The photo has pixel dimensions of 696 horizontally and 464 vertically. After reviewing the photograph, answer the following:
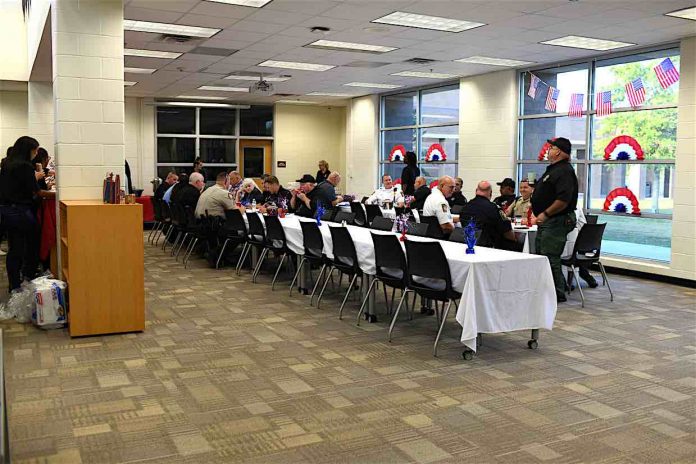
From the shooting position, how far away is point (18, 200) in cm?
641

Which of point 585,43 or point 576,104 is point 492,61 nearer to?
point 576,104

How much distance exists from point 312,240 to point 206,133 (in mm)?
11340

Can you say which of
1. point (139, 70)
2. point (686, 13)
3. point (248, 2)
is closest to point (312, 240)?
point (248, 2)

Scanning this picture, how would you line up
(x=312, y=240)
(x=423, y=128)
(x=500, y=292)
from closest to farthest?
(x=500, y=292), (x=312, y=240), (x=423, y=128)

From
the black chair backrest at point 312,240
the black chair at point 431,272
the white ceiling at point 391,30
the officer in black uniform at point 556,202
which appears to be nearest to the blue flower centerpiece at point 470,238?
the black chair at point 431,272

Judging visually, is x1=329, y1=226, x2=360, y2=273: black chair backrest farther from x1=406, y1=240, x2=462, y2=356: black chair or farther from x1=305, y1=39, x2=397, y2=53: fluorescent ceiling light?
x1=305, y1=39, x2=397, y2=53: fluorescent ceiling light

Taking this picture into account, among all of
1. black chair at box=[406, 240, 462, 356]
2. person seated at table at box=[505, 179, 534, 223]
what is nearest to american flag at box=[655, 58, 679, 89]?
person seated at table at box=[505, 179, 534, 223]

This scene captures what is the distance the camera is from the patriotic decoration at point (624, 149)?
948 cm

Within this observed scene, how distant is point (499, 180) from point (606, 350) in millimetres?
6891

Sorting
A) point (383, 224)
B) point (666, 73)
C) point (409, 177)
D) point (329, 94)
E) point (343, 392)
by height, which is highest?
point (329, 94)

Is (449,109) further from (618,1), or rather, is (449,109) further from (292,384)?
(292,384)

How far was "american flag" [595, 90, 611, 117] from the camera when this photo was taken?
9852 millimetres

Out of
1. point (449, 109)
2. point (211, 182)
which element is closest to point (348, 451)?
point (449, 109)

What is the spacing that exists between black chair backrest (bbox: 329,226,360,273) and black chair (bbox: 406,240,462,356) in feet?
2.89
